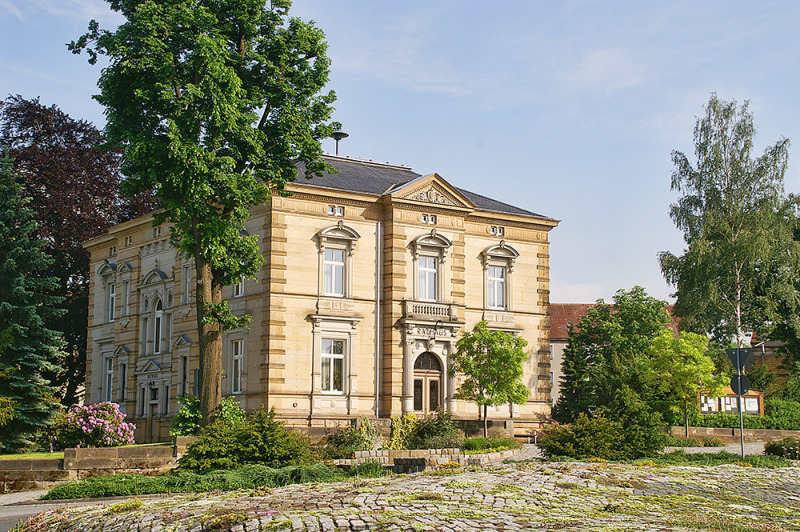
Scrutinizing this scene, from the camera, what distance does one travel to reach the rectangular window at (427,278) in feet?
133

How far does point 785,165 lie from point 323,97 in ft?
103

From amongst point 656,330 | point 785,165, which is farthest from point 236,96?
point 785,165

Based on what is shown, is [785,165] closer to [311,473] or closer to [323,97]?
[323,97]

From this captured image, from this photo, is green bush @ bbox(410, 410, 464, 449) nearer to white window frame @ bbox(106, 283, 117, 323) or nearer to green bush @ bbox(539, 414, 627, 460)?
green bush @ bbox(539, 414, 627, 460)

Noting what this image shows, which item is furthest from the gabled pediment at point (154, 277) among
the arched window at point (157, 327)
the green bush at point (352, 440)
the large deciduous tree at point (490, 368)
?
the large deciduous tree at point (490, 368)

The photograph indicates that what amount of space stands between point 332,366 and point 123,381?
1544 centimetres

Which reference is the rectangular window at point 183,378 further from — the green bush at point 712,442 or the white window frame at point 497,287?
the green bush at point 712,442

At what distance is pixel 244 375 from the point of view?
37719 millimetres

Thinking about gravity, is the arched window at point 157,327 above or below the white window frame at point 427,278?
below

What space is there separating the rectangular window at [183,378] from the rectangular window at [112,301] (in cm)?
871

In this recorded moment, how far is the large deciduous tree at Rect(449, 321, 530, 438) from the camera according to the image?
124ft

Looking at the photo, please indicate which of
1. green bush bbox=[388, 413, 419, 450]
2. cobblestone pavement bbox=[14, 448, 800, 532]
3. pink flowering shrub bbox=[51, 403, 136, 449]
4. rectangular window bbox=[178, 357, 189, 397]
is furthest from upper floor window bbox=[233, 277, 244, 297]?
cobblestone pavement bbox=[14, 448, 800, 532]

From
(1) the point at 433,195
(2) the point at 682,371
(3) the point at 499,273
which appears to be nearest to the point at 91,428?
(1) the point at 433,195

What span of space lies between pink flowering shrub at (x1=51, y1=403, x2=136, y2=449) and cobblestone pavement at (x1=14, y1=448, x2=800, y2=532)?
1165 cm
